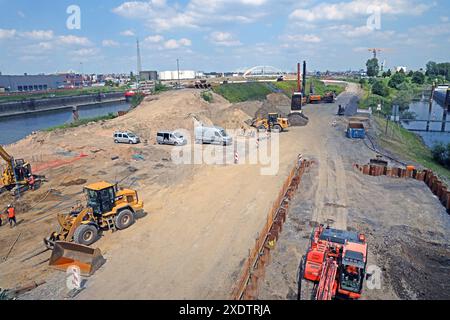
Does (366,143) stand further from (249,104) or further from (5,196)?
(5,196)

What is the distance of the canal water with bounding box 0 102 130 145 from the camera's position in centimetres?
5531

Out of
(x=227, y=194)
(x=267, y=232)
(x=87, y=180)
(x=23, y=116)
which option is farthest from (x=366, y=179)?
(x=23, y=116)

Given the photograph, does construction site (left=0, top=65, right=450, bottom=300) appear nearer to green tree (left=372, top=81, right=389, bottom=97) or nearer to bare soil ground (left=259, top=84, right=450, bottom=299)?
bare soil ground (left=259, top=84, right=450, bottom=299)

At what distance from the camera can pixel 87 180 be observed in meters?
23.7

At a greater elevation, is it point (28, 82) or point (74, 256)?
point (28, 82)

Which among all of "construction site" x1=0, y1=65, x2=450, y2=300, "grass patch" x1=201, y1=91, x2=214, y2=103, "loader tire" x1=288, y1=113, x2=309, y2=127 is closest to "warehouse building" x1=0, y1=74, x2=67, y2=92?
"grass patch" x1=201, y1=91, x2=214, y2=103

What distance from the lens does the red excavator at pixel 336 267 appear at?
10672 millimetres

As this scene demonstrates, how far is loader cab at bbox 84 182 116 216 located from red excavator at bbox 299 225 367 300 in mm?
9337

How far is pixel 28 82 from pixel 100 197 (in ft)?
439

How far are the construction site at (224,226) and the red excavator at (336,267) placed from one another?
39mm

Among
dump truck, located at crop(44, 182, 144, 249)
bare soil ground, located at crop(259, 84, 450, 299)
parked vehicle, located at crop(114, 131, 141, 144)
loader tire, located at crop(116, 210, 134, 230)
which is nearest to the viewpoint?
bare soil ground, located at crop(259, 84, 450, 299)

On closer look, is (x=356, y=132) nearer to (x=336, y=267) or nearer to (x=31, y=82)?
(x=336, y=267)

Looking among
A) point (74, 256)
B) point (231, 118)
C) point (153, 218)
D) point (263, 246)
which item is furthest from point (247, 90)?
point (74, 256)

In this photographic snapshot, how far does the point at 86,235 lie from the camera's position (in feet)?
47.0
